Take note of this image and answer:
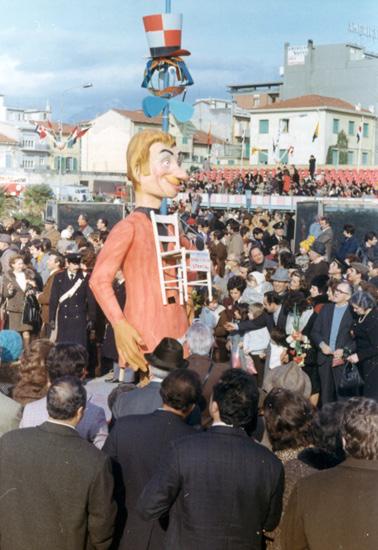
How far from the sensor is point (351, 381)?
7.77 metres

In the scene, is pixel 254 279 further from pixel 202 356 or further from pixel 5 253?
pixel 5 253

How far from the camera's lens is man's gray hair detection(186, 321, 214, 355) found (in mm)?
6016

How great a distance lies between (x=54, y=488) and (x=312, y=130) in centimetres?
5463

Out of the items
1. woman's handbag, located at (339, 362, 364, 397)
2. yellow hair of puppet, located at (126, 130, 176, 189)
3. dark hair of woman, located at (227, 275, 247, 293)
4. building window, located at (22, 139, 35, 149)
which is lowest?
woman's handbag, located at (339, 362, 364, 397)

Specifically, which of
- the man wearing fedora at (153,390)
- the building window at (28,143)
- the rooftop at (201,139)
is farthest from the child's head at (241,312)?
the building window at (28,143)

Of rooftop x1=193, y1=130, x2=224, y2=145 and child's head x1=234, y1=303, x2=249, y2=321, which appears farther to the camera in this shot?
rooftop x1=193, y1=130, x2=224, y2=145

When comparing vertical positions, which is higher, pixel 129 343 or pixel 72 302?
pixel 129 343

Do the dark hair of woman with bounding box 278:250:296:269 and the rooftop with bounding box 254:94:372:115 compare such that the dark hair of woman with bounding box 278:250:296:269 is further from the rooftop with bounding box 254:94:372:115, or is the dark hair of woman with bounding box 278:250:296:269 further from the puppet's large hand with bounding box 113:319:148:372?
the rooftop with bounding box 254:94:372:115

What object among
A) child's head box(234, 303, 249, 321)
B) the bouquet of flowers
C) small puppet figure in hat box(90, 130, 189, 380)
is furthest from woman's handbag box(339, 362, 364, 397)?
small puppet figure in hat box(90, 130, 189, 380)

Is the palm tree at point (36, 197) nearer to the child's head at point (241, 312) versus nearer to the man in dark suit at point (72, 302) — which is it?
the man in dark suit at point (72, 302)

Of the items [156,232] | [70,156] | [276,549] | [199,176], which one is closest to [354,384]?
A: [156,232]

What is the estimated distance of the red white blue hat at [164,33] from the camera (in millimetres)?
7539

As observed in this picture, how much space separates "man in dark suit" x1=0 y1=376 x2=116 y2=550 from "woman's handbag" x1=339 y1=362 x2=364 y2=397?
4.28 meters

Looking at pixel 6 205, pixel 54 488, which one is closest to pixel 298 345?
pixel 54 488
